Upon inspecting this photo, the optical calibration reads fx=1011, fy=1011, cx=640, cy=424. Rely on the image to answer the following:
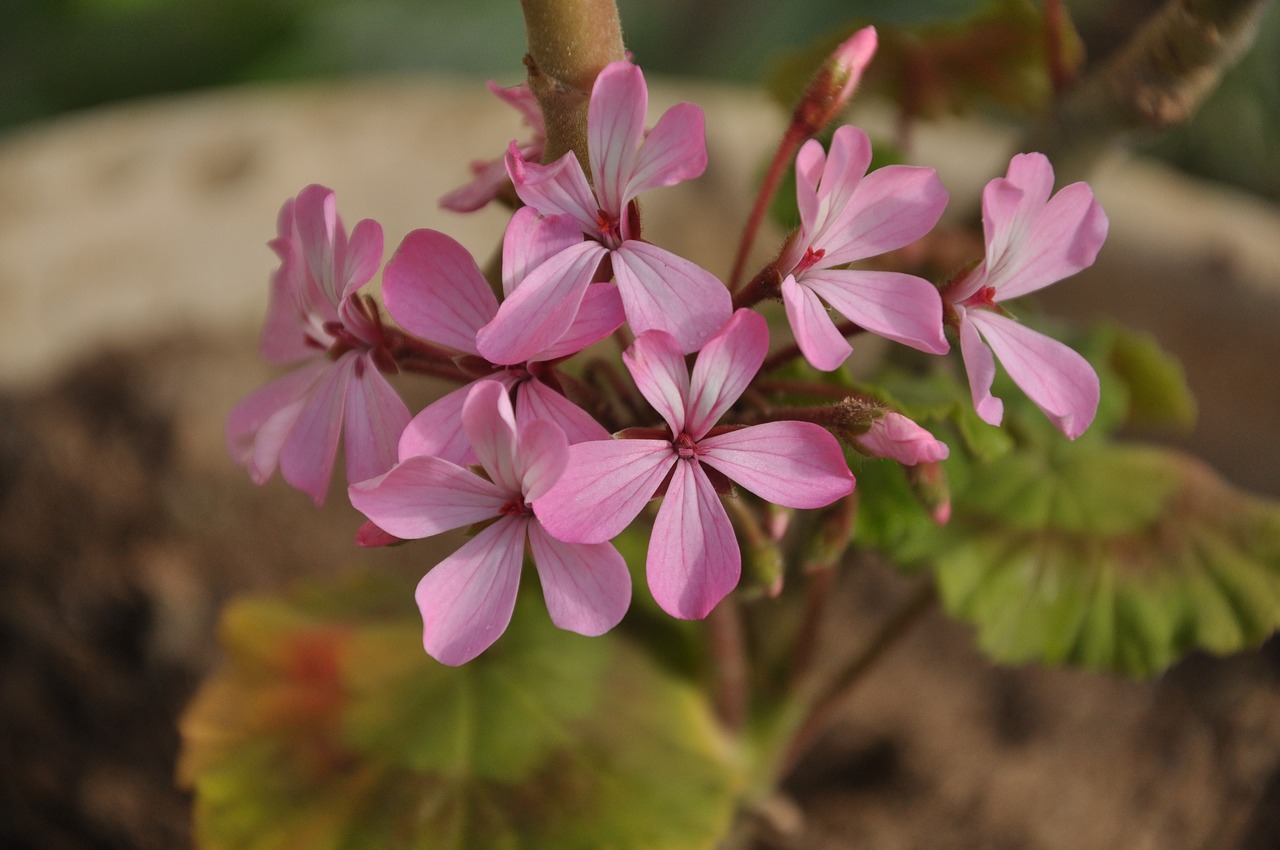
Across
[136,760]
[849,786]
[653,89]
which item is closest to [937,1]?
[653,89]

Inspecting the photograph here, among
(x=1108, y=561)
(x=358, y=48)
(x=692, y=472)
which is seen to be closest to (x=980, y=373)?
(x=692, y=472)

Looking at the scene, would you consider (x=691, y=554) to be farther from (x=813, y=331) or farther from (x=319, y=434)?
(x=319, y=434)

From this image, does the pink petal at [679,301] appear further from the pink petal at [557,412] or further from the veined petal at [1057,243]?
the veined petal at [1057,243]

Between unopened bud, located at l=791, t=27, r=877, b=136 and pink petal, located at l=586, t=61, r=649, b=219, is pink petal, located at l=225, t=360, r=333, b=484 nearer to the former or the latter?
pink petal, located at l=586, t=61, r=649, b=219

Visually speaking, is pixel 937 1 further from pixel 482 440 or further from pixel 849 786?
pixel 482 440

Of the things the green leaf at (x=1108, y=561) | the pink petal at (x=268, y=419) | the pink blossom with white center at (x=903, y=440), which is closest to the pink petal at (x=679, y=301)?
the pink blossom with white center at (x=903, y=440)

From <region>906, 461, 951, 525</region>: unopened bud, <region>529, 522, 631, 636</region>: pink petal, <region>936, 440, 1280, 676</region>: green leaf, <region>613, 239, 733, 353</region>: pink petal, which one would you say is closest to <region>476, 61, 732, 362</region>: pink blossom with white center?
<region>613, 239, 733, 353</region>: pink petal
